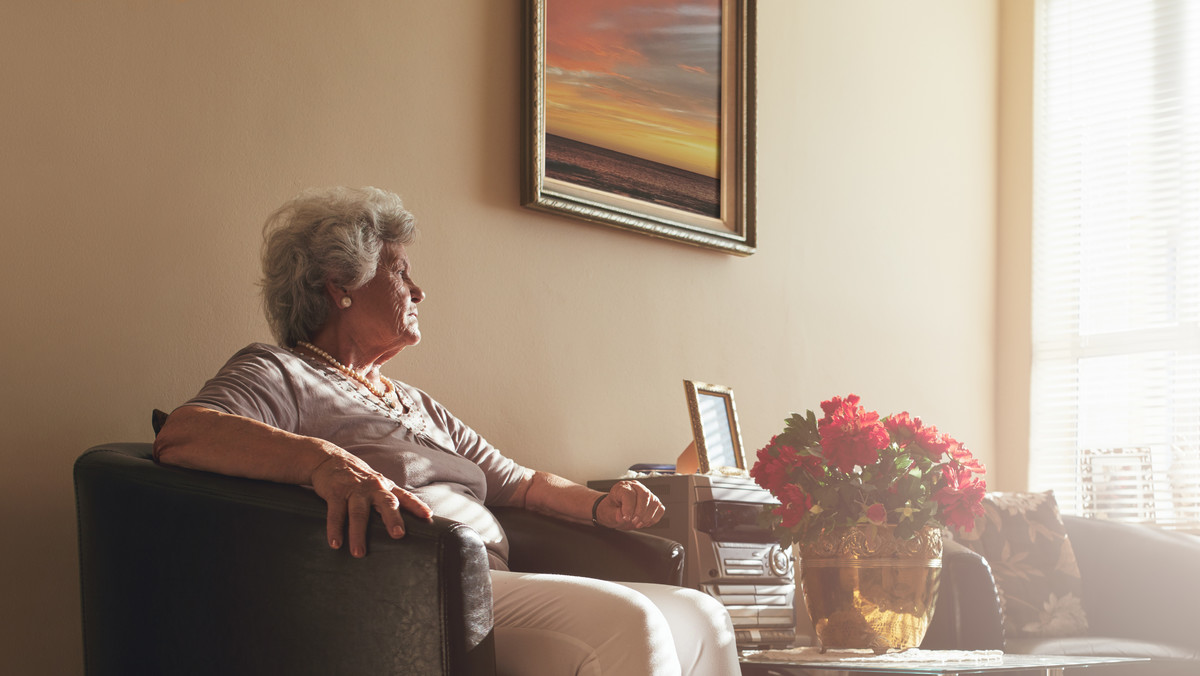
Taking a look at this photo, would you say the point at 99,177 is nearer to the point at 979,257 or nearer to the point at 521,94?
the point at 521,94

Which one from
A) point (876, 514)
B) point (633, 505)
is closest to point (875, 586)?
point (876, 514)

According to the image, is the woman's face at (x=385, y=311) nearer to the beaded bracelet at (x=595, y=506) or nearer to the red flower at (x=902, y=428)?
the beaded bracelet at (x=595, y=506)

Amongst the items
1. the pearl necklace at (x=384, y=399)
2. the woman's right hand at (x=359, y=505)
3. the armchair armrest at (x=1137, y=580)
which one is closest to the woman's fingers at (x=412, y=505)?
the woman's right hand at (x=359, y=505)

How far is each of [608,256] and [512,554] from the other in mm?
1137

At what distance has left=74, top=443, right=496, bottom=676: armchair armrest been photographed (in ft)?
4.36

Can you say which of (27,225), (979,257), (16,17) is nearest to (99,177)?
(27,225)

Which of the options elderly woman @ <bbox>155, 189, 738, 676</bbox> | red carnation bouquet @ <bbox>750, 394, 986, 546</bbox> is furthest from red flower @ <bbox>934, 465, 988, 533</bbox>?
elderly woman @ <bbox>155, 189, 738, 676</bbox>

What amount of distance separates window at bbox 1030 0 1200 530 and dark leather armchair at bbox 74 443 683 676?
11.3 feet

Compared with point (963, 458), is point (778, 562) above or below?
below

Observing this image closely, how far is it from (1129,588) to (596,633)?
2.33 m

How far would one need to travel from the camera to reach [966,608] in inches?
104

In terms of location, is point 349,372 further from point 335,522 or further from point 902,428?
point 902,428

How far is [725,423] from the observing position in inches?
119

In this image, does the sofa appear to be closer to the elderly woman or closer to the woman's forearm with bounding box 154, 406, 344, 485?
the elderly woman
